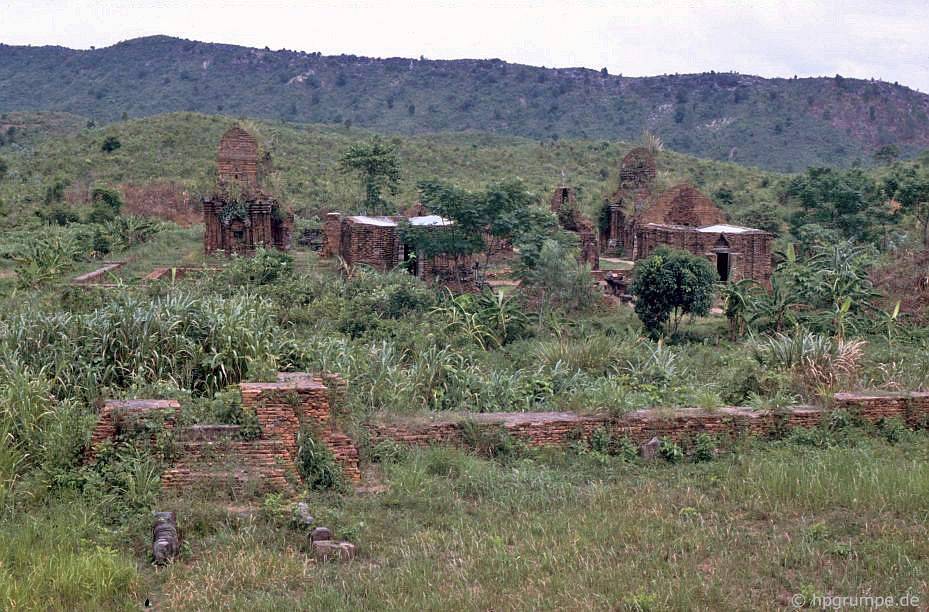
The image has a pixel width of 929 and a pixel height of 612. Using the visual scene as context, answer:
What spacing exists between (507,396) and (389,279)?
28.0 feet

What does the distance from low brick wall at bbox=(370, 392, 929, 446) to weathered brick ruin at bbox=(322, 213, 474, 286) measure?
12.2 m

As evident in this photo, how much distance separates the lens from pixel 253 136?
987 inches

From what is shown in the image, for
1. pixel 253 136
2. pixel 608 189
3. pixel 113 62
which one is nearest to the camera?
pixel 253 136

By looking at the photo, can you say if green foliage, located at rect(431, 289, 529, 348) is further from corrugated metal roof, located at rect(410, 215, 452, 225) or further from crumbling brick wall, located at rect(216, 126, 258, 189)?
crumbling brick wall, located at rect(216, 126, 258, 189)

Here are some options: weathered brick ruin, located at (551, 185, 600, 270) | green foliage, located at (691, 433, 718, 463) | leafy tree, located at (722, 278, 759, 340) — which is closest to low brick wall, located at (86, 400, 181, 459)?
green foliage, located at (691, 433, 718, 463)

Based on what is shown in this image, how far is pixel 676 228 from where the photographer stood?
1008 inches

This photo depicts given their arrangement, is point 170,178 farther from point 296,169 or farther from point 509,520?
point 509,520

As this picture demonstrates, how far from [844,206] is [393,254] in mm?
16841

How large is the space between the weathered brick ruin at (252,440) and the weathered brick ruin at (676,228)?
16.4 meters

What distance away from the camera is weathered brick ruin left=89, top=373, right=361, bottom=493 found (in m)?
6.22

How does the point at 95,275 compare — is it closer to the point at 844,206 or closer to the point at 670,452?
the point at 670,452

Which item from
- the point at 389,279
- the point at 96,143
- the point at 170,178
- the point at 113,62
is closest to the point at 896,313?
the point at 389,279

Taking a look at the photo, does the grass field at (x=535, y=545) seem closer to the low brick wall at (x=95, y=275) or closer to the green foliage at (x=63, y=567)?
the green foliage at (x=63, y=567)

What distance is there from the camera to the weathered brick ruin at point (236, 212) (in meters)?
23.2
